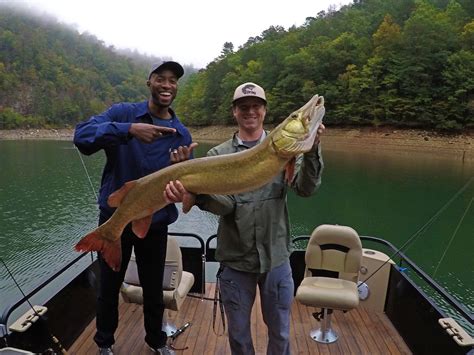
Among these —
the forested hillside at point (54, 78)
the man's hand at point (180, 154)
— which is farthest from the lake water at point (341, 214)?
the forested hillside at point (54, 78)

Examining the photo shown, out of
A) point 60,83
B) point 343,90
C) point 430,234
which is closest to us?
point 430,234

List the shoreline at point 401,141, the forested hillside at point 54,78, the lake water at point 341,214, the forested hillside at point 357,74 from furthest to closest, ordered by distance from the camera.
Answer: the forested hillside at point 54,78
the forested hillside at point 357,74
the shoreline at point 401,141
the lake water at point 341,214

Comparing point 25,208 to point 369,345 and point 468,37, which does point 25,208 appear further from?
point 468,37

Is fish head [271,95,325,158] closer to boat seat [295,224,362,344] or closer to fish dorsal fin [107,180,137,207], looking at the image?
fish dorsal fin [107,180,137,207]

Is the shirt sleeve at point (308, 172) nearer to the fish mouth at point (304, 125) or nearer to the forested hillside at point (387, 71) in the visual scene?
the fish mouth at point (304, 125)

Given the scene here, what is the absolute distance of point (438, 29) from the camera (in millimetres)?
44094

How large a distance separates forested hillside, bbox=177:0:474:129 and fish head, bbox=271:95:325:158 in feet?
141

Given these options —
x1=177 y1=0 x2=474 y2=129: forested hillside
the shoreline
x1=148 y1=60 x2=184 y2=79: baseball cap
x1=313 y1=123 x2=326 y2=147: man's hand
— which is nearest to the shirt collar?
x1=148 y1=60 x2=184 y2=79: baseball cap

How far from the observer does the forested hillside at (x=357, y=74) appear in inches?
1668

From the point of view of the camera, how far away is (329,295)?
12.4 feet

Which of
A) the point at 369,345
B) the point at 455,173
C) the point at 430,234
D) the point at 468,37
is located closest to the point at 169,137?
the point at 369,345

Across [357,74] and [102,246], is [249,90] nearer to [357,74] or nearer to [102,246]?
[102,246]

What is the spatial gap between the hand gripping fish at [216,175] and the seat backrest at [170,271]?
124 cm

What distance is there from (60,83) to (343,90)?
95954 millimetres
